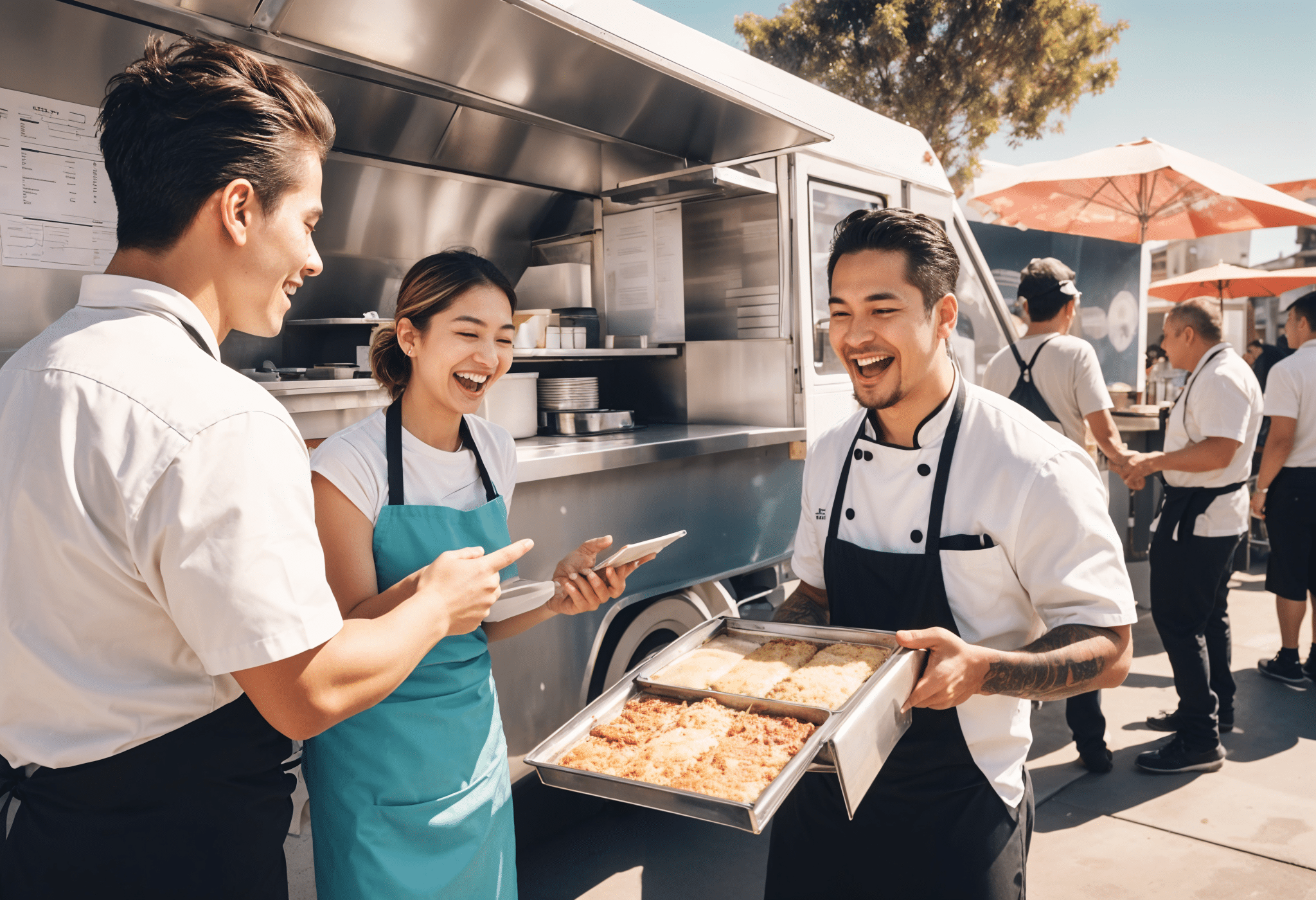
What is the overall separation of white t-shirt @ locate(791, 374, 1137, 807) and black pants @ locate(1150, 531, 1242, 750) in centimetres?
257

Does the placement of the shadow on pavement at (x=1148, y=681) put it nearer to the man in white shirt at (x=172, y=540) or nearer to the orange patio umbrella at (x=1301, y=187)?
the man in white shirt at (x=172, y=540)

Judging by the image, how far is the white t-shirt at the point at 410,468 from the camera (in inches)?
69.8

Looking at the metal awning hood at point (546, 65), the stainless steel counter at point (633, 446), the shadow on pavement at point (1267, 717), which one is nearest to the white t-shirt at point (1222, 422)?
the shadow on pavement at point (1267, 717)

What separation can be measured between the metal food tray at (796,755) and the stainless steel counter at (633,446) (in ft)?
3.13

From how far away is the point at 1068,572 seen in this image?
152 centimetres

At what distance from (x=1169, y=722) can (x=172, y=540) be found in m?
4.62

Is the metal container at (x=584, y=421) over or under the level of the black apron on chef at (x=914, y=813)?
over

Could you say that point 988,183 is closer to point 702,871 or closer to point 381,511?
point 702,871

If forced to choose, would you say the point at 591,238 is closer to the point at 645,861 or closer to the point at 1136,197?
the point at 645,861

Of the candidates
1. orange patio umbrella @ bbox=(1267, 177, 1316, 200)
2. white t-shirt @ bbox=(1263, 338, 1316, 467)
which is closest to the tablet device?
white t-shirt @ bbox=(1263, 338, 1316, 467)

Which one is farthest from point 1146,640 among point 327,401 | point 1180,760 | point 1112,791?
point 327,401

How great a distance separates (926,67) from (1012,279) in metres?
6.17

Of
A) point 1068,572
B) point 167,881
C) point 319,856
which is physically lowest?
point 319,856

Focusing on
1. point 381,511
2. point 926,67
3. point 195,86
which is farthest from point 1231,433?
point 926,67
